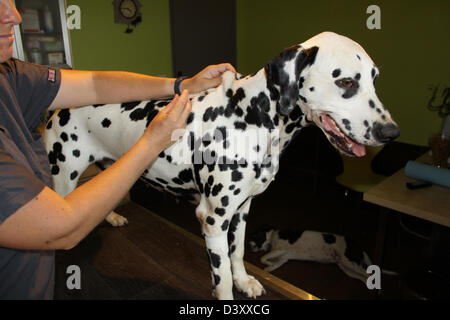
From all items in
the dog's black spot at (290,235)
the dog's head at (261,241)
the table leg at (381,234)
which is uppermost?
the table leg at (381,234)

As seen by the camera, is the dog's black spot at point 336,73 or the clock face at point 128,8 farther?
the clock face at point 128,8

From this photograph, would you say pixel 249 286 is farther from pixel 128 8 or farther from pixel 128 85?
pixel 128 8

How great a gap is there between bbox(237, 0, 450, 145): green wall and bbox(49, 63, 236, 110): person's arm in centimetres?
349

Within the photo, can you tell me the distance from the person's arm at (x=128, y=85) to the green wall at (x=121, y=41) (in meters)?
2.96

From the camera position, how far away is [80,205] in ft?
2.80

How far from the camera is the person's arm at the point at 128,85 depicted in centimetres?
146

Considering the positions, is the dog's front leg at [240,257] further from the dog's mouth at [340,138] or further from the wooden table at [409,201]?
the wooden table at [409,201]

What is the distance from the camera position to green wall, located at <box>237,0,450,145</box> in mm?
3707

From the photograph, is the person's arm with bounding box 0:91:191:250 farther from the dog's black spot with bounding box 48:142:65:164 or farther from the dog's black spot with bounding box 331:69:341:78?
the dog's black spot with bounding box 48:142:65:164

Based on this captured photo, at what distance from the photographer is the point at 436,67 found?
3758 millimetres

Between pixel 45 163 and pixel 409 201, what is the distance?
2.15 m

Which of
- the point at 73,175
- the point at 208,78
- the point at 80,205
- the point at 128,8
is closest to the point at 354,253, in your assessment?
the point at 208,78

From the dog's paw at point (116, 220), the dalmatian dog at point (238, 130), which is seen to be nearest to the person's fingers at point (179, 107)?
the dalmatian dog at point (238, 130)
